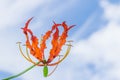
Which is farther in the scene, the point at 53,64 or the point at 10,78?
the point at 53,64

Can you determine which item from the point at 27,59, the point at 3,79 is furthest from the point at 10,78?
the point at 27,59

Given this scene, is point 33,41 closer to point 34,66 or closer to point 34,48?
point 34,48

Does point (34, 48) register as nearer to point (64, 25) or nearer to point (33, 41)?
point (33, 41)

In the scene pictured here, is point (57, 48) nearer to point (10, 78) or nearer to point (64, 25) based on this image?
point (64, 25)

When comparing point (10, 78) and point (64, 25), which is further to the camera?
point (64, 25)

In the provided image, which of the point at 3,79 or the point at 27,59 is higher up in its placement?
the point at 27,59

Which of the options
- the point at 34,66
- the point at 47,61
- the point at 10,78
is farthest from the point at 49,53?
the point at 10,78

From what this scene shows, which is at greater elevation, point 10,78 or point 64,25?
point 64,25

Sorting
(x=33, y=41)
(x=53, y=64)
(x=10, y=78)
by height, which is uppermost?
(x=33, y=41)
